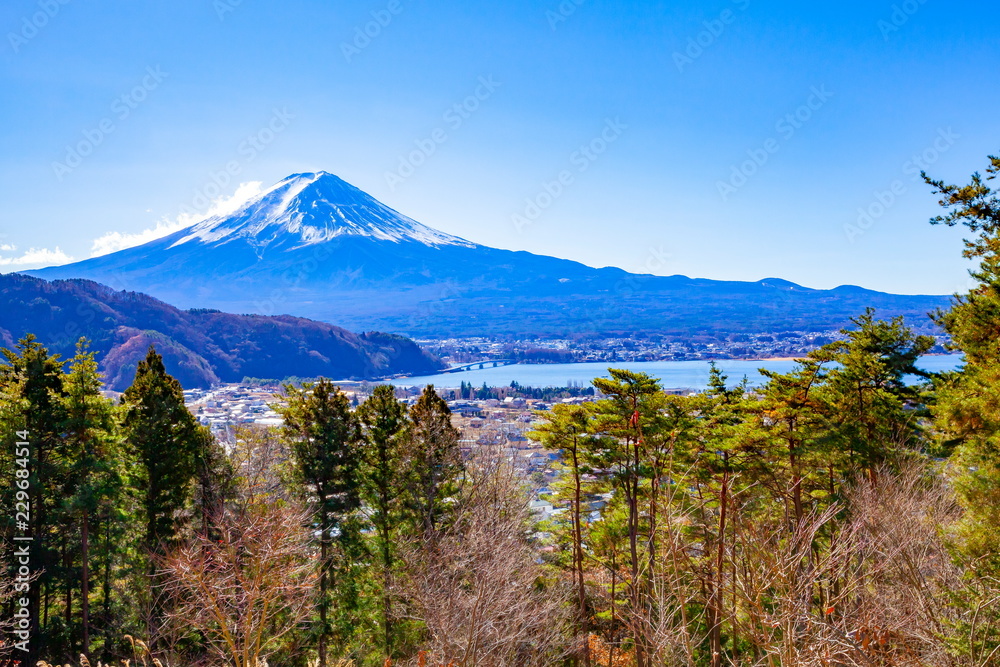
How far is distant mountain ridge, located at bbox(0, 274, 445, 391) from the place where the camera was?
8219 cm

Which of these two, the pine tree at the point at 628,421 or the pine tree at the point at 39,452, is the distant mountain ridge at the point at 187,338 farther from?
the pine tree at the point at 628,421

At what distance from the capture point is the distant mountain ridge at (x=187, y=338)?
8219 cm

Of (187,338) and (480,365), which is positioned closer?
(187,338)

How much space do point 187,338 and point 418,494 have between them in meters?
95.4

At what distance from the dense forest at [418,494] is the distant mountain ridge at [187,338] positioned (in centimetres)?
6903

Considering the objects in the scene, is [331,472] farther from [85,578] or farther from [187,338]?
[187,338]

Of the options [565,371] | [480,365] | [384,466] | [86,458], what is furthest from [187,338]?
[86,458]

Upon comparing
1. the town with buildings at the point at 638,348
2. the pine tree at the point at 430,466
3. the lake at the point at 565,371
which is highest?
the pine tree at the point at 430,466

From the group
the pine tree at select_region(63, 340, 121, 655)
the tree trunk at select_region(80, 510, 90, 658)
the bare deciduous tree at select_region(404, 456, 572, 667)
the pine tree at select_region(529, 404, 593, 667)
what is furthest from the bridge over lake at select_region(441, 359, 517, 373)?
the tree trunk at select_region(80, 510, 90, 658)

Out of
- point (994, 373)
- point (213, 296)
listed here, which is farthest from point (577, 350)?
point (994, 373)

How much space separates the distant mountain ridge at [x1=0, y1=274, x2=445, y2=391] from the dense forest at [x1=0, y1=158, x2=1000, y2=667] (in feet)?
226

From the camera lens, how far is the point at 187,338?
96562mm

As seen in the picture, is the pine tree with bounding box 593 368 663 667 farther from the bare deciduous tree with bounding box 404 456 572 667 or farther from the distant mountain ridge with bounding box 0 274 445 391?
the distant mountain ridge with bounding box 0 274 445 391

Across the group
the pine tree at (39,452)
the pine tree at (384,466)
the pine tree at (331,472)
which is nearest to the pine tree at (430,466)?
the pine tree at (384,466)
